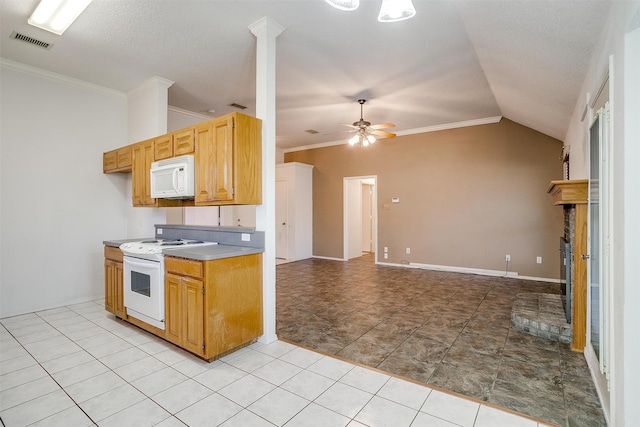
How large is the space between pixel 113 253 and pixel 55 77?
248 centimetres

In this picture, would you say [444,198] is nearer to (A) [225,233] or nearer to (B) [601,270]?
(B) [601,270]

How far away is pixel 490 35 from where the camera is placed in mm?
2812

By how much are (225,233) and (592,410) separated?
3.18 metres

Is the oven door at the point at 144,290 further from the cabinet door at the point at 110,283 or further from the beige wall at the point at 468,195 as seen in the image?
the beige wall at the point at 468,195

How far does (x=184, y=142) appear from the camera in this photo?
10.7ft

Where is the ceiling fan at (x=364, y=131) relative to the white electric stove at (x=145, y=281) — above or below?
above

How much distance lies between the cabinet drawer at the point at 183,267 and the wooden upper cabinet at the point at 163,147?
1306 mm

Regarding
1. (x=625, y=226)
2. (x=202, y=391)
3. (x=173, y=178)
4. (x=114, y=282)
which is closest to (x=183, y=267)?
(x=202, y=391)

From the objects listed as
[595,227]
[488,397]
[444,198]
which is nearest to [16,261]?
[488,397]

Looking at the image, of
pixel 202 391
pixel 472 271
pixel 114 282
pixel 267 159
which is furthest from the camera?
pixel 472 271

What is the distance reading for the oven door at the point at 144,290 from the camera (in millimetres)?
2820

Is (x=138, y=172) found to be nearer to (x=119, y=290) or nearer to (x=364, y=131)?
(x=119, y=290)

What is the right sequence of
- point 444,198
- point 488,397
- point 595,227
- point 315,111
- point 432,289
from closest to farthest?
point 488,397 → point 595,227 → point 432,289 → point 315,111 → point 444,198

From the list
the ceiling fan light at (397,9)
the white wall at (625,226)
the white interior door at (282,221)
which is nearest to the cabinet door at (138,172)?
the ceiling fan light at (397,9)
